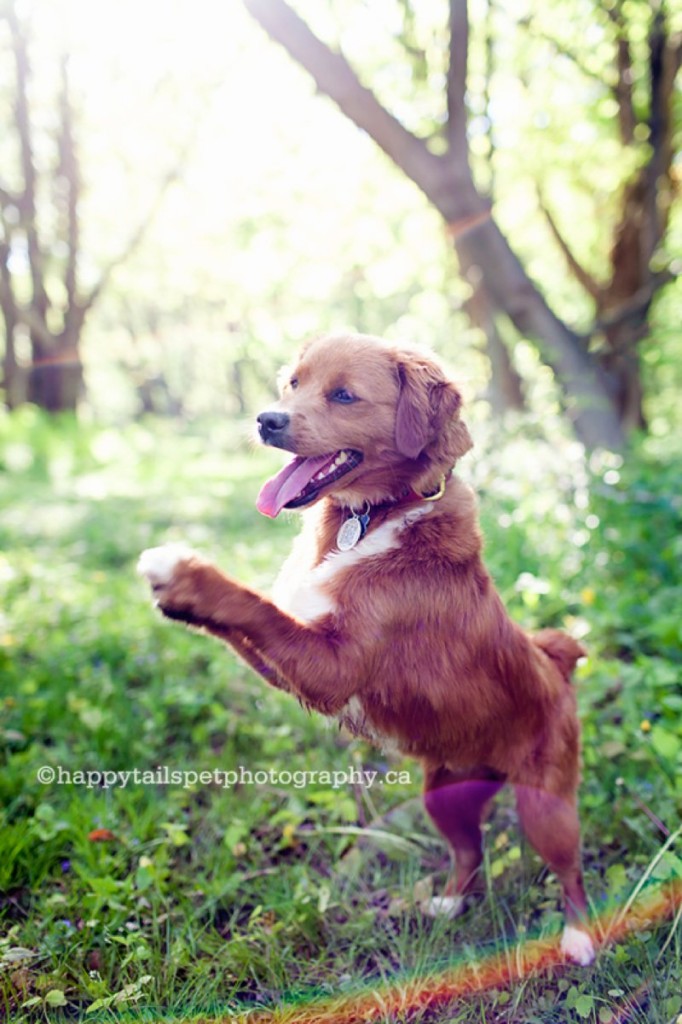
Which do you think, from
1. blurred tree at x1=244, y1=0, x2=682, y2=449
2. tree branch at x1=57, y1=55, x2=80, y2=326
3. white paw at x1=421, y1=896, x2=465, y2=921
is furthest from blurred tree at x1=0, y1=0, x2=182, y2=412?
white paw at x1=421, y1=896, x2=465, y2=921

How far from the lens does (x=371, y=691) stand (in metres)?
2.22

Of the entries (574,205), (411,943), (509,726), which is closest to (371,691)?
(509,726)

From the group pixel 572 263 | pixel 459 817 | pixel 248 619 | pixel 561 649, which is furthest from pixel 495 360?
pixel 248 619

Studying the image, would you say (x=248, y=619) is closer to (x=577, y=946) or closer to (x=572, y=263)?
(x=577, y=946)

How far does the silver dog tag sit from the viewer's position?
93.5 inches

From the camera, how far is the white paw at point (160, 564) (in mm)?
2033

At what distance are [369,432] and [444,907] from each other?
5.31 ft

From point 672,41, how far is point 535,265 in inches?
324

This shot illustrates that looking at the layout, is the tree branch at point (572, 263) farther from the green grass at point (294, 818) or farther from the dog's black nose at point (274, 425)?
the dog's black nose at point (274, 425)

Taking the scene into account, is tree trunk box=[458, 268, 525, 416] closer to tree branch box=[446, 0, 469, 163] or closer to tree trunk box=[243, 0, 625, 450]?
tree trunk box=[243, 0, 625, 450]

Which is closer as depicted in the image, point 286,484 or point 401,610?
point 401,610

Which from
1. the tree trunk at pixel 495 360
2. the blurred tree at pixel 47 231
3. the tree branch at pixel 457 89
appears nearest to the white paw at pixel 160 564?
the tree branch at pixel 457 89

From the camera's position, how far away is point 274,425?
7.95 ft

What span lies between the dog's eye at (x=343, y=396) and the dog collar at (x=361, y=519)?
0.33 meters
